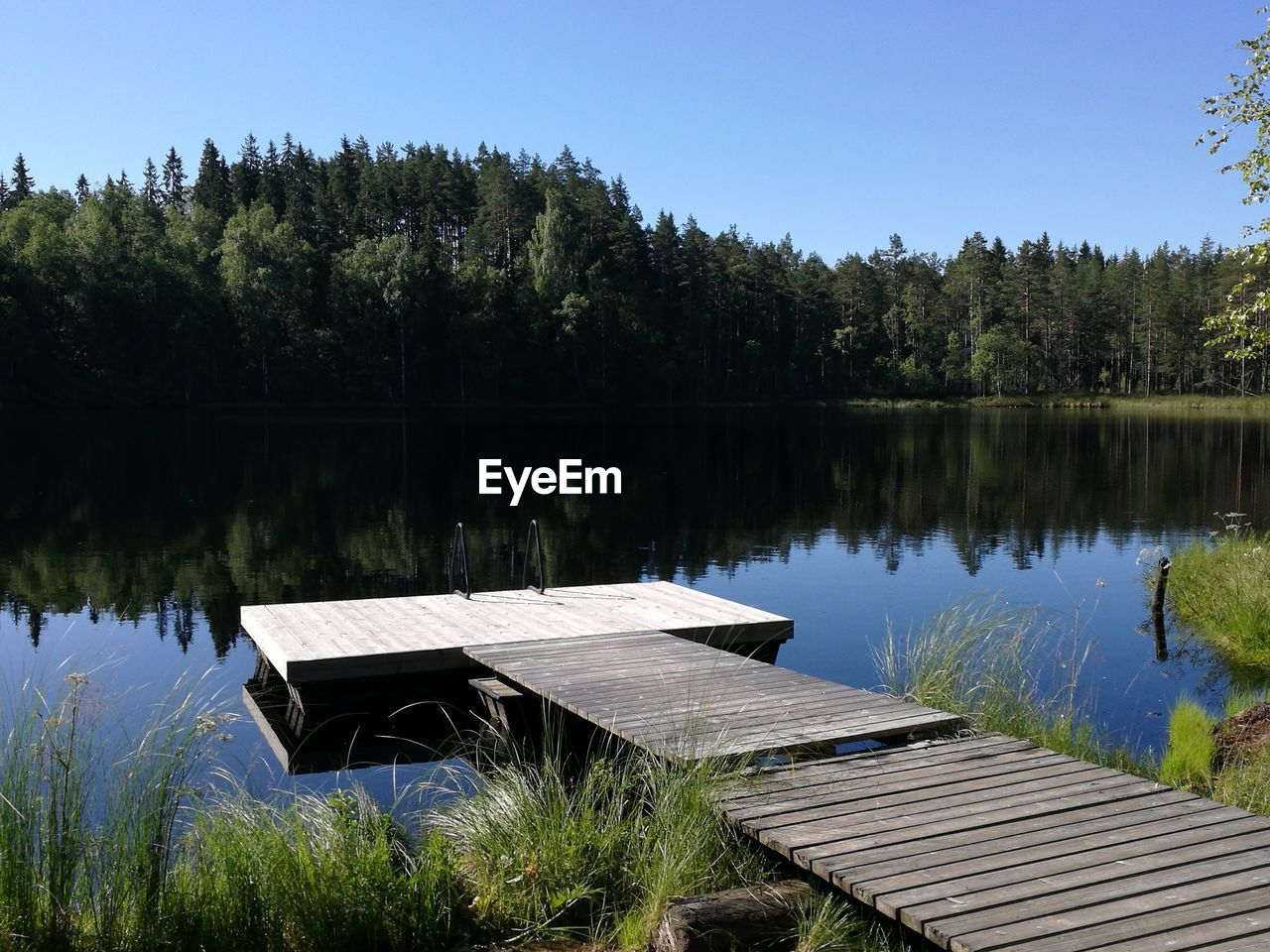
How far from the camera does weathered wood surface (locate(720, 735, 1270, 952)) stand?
3750 mm

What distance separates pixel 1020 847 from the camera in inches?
175

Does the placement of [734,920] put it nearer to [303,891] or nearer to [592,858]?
[592,858]

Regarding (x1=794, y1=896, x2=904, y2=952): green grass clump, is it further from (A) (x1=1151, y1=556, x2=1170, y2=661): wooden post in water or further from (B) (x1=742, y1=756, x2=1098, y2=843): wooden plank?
(A) (x1=1151, y1=556, x2=1170, y2=661): wooden post in water

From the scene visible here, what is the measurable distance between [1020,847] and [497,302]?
219ft

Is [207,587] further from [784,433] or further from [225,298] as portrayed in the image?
[225,298]

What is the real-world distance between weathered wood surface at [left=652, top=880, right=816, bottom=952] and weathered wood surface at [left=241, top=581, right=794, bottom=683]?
5097mm

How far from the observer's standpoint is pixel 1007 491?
1041 inches

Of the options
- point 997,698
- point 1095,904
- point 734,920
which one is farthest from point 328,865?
point 997,698

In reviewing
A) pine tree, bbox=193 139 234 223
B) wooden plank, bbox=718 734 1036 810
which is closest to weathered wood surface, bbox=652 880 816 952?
wooden plank, bbox=718 734 1036 810

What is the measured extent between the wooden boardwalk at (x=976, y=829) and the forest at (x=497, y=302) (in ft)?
192

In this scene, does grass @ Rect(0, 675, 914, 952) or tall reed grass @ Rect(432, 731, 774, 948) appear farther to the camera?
tall reed grass @ Rect(432, 731, 774, 948)

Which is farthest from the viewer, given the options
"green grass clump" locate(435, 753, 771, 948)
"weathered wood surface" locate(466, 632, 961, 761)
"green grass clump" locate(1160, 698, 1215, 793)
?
"green grass clump" locate(1160, 698, 1215, 793)

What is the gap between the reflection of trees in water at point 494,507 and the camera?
1546 centimetres

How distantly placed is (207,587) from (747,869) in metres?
Answer: 11.4
